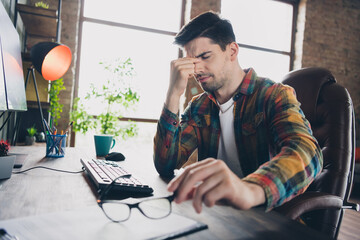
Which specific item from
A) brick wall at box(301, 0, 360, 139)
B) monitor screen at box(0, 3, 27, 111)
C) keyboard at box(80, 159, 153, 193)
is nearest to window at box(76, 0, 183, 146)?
brick wall at box(301, 0, 360, 139)

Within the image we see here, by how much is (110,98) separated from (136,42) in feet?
3.43

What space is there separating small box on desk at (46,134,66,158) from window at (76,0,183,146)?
2.27m

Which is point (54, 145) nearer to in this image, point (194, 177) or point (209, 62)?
point (209, 62)

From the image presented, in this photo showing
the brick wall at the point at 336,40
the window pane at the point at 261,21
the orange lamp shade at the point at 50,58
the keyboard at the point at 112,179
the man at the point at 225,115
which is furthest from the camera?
the brick wall at the point at 336,40

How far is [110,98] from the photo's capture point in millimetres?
3184

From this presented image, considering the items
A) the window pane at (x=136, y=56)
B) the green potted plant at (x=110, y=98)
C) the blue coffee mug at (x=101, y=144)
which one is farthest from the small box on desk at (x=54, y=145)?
the window pane at (x=136, y=56)

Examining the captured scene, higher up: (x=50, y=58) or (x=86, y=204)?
(x=50, y=58)

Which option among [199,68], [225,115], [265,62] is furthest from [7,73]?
[265,62]

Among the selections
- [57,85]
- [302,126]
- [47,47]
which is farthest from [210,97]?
[57,85]

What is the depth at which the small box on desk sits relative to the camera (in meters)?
1.24

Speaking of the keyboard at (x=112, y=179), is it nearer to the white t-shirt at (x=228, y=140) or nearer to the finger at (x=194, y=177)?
the finger at (x=194, y=177)

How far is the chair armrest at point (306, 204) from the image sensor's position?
2.47 feet

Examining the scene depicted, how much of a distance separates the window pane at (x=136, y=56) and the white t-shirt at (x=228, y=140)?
7.62ft

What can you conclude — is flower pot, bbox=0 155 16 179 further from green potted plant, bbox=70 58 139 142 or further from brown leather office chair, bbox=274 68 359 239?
green potted plant, bbox=70 58 139 142
